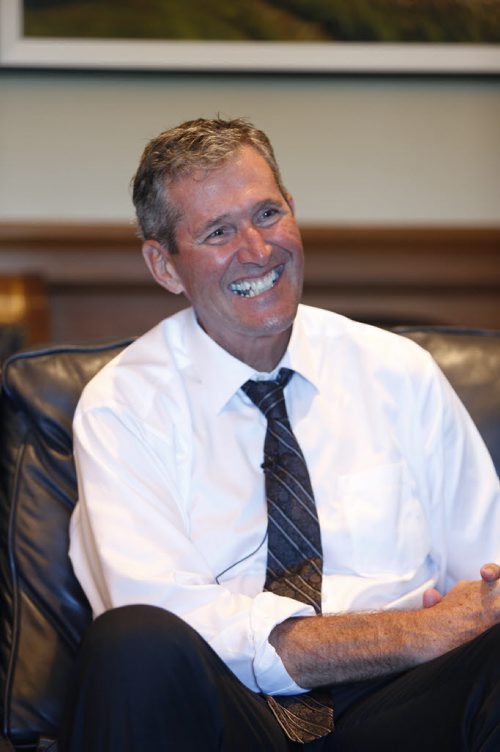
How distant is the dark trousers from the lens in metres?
1.55

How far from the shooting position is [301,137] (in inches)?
124

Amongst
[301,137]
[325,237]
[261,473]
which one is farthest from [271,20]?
[261,473]

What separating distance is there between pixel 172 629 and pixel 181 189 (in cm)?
84

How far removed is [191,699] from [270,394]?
0.68 meters

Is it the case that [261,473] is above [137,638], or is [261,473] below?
above

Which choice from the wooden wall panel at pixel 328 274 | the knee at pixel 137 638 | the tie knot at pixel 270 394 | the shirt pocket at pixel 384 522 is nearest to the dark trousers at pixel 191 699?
the knee at pixel 137 638

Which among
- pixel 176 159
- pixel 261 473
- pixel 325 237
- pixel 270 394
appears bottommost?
pixel 261 473

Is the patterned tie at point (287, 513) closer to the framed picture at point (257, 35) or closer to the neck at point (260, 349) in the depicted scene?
the neck at point (260, 349)

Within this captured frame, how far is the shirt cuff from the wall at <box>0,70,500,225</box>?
1530mm

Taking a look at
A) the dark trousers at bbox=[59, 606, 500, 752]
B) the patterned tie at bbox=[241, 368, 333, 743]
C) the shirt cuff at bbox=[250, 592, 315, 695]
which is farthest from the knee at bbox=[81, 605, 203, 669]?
the patterned tie at bbox=[241, 368, 333, 743]

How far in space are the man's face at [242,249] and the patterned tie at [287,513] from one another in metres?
Answer: 0.12

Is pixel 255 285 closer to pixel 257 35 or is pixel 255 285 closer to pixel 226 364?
pixel 226 364

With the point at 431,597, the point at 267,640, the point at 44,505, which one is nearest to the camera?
the point at 267,640

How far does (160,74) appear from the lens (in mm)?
3098
